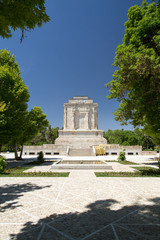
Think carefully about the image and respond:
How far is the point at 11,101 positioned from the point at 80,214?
16.1 metres

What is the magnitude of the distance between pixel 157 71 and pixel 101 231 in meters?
10.2

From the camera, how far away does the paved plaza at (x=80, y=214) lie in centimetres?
353

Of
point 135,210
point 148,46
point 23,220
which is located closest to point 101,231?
point 135,210

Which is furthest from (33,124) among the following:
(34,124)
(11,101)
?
(11,101)

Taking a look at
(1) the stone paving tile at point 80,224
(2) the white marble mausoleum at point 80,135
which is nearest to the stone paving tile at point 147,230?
(1) the stone paving tile at point 80,224

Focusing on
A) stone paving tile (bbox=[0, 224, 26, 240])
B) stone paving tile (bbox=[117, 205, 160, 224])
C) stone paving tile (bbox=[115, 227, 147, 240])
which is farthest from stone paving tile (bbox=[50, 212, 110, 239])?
stone paving tile (bbox=[0, 224, 26, 240])

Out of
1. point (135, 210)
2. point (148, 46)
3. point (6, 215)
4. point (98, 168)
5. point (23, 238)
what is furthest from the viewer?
point (98, 168)

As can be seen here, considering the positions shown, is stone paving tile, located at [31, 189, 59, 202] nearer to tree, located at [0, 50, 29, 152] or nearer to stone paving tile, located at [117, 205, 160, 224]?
stone paving tile, located at [117, 205, 160, 224]

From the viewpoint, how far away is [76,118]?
156ft

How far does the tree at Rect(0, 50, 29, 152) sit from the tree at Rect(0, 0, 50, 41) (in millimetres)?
12869

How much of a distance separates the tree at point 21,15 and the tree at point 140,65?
25.7 feet

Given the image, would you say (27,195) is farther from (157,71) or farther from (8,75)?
(8,75)

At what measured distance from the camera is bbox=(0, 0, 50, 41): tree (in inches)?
131

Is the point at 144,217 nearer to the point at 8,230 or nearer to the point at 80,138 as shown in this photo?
the point at 8,230
